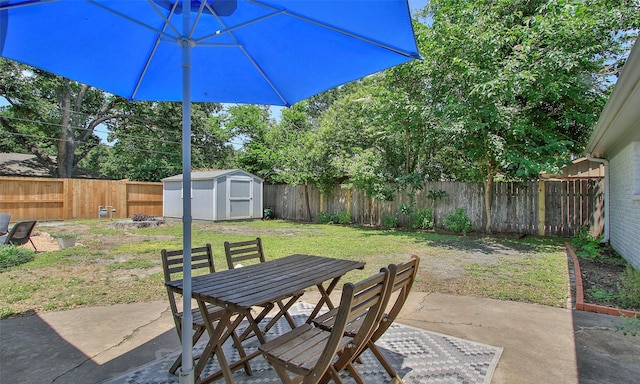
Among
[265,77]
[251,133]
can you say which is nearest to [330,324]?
[265,77]

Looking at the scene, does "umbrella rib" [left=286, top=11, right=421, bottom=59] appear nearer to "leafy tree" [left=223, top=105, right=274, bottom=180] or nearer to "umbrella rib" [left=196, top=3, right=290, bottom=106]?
"umbrella rib" [left=196, top=3, right=290, bottom=106]

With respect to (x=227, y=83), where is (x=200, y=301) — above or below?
below

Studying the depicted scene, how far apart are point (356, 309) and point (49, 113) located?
68.4 ft

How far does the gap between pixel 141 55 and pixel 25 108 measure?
18922 millimetres

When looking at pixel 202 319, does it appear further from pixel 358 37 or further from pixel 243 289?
pixel 358 37

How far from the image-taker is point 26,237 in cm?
682

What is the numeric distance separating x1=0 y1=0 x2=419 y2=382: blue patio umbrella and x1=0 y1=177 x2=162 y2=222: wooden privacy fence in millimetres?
13767

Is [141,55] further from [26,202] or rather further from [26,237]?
[26,202]

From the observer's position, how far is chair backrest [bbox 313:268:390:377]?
166 centimetres

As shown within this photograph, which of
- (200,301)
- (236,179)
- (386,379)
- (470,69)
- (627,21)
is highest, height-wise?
(627,21)

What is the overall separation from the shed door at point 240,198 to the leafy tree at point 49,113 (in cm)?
974

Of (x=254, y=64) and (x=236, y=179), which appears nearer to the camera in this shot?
(x=254, y=64)

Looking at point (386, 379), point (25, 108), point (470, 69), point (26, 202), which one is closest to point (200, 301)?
point (386, 379)

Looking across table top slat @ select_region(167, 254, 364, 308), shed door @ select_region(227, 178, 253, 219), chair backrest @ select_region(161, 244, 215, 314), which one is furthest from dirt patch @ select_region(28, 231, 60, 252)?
table top slat @ select_region(167, 254, 364, 308)
